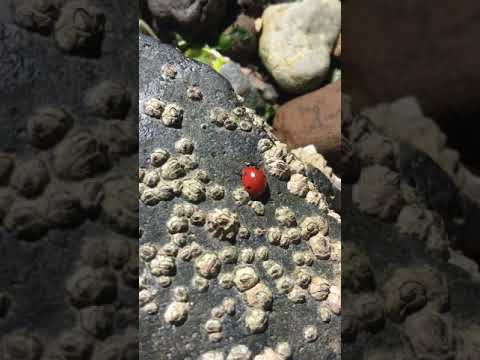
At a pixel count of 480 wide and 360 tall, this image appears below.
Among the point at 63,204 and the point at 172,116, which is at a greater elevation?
the point at 172,116

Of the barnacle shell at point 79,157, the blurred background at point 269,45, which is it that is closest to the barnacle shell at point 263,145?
the barnacle shell at point 79,157

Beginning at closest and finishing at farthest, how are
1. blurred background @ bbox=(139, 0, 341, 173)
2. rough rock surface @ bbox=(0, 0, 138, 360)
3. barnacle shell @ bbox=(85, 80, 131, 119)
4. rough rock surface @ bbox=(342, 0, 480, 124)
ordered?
1. rough rock surface @ bbox=(0, 0, 138, 360)
2. barnacle shell @ bbox=(85, 80, 131, 119)
3. rough rock surface @ bbox=(342, 0, 480, 124)
4. blurred background @ bbox=(139, 0, 341, 173)

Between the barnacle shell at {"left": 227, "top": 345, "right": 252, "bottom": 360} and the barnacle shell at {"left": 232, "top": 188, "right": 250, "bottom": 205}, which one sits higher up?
the barnacle shell at {"left": 232, "top": 188, "right": 250, "bottom": 205}

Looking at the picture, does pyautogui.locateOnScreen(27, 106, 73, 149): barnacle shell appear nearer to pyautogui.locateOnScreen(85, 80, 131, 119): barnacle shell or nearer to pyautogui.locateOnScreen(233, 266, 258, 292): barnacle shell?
pyautogui.locateOnScreen(85, 80, 131, 119): barnacle shell

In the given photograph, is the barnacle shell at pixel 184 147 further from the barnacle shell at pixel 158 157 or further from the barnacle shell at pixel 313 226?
the barnacle shell at pixel 313 226

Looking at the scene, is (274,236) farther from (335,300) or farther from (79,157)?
(79,157)

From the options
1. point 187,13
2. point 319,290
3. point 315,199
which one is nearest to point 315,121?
point 187,13

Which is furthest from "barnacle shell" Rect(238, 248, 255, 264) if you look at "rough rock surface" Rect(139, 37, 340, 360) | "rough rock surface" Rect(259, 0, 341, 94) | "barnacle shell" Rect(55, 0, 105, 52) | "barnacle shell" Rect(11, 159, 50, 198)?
"rough rock surface" Rect(259, 0, 341, 94)
